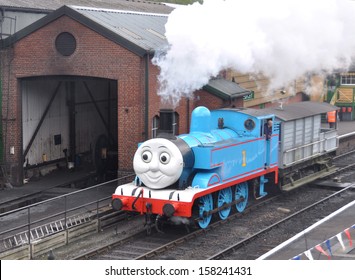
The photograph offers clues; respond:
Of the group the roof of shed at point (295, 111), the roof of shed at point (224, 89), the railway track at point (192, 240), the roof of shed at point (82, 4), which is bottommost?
the railway track at point (192, 240)

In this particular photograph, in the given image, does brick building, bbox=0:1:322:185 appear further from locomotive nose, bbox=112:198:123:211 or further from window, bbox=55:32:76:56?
locomotive nose, bbox=112:198:123:211

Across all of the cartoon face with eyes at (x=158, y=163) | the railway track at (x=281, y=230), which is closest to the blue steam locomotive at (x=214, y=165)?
the cartoon face with eyes at (x=158, y=163)

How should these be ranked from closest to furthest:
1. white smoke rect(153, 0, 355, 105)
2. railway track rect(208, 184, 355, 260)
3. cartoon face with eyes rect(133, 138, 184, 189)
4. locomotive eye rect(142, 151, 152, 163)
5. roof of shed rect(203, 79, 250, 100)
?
1. railway track rect(208, 184, 355, 260)
2. cartoon face with eyes rect(133, 138, 184, 189)
3. locomotive eye rect(142, 151, 152, 163)
4. white smoke rect(153, 0, 355, 105)
5. roof of shed rect(203, 79, 250, 100)

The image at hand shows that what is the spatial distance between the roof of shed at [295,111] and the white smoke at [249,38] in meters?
1.22

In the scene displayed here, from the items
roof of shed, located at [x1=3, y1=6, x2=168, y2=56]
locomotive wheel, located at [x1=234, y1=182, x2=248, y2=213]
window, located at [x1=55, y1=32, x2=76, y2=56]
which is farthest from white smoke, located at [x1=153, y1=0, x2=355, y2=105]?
locomotive wheel, located at [x1=234, y1=182, x2=248, y2=213]

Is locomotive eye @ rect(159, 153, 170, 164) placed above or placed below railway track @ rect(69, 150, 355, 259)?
above

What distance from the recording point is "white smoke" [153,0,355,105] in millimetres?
17531

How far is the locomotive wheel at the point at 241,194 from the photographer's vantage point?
17.2 m

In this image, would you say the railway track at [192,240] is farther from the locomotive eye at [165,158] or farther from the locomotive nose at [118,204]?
the locomotive eye at [165,158]

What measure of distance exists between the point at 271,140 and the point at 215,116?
1.94 metres

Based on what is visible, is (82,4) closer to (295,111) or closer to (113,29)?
(113,29)

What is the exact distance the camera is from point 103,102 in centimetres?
2502

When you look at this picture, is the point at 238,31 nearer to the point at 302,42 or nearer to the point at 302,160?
the point at 302,42

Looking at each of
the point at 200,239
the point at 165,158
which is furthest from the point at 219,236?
the point at 165,158
